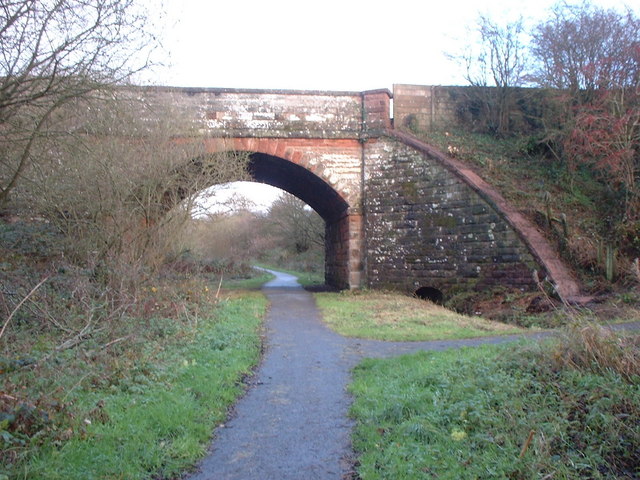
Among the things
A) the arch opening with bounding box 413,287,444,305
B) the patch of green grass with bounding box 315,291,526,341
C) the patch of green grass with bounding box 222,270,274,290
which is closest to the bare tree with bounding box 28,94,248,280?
the patch of green grass with bounding box 315,291,526,341

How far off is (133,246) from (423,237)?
26.6ft

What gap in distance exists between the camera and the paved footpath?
4.16 meters

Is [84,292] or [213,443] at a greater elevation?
[84,292]

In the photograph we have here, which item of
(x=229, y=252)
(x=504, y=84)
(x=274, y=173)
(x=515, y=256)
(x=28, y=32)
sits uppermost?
(x=504, y=84)

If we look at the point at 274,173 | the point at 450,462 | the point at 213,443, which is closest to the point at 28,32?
the point at 213,443

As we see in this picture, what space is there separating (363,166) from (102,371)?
12.5 metres

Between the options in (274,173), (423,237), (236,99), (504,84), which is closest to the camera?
(423,237)

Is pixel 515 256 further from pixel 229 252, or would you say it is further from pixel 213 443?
pixel 229 252

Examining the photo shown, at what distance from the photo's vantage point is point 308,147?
677 inches

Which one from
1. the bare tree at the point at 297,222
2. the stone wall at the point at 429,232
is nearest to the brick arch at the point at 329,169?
the stone wall at the point at 429,232

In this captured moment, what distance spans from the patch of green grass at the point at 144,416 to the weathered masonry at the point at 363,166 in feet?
28.5

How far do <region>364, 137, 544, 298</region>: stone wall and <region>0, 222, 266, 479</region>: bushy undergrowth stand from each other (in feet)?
20.6

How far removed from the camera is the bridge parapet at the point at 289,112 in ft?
55.5

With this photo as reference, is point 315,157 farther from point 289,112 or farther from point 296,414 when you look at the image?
point 296,414
